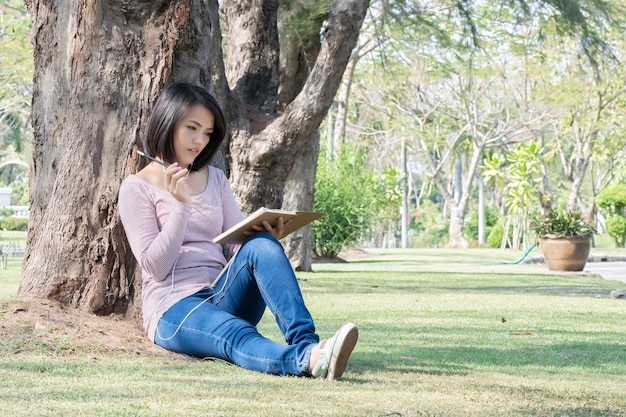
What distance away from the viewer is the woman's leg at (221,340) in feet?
13.7

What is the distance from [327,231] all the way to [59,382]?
52.0 ft

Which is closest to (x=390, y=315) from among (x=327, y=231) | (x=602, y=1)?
(x=602, y=1)

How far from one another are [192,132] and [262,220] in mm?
654

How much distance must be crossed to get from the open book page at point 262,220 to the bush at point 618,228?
29.4 meters

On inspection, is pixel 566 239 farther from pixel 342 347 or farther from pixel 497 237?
pixel 497 237

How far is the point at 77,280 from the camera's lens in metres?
5.36

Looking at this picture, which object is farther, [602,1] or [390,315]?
[602,1]

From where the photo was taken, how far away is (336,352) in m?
3.98

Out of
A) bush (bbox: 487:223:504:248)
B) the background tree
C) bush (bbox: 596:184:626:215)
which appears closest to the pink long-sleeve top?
the background tree

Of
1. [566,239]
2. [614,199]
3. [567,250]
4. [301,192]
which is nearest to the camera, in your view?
[301,192]

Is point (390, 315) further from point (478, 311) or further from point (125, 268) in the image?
point (125, 268)

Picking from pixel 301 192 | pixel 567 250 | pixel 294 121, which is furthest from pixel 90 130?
pixel 567 250

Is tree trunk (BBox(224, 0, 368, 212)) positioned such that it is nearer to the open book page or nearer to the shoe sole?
the open book page

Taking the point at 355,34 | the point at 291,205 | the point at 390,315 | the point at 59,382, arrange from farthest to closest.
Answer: the point at 291,205 → the point at 355,34 → the point at 390,315 → the point at 59,382
